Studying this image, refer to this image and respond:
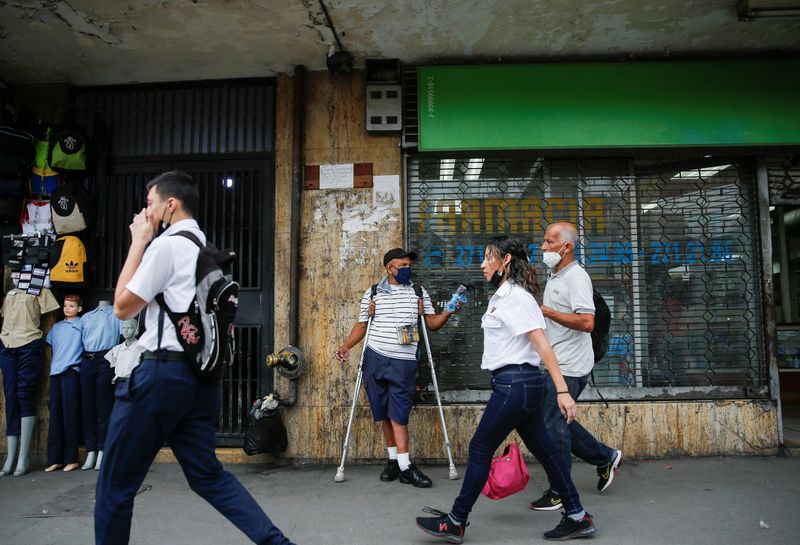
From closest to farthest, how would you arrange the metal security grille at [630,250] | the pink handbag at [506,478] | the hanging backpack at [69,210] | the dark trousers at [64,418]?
the pink handbag at [506,478], the dark trousers at [64,418], the metal security grille at [630,250], the hanging backpack at [69,210]

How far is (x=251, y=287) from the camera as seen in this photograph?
621cm

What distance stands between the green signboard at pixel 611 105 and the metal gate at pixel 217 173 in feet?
6.02

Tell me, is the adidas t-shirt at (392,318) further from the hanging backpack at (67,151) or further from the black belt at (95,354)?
the hanging backpack at (67,151)

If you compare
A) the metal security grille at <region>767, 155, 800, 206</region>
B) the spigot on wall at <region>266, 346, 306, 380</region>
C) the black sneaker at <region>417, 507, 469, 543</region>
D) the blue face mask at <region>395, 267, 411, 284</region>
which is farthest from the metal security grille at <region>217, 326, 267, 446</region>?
the metal security grille at <region>767, 155, 800, 206</region>

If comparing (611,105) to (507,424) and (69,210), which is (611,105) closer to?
(507,424)

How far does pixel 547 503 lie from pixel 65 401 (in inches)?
181

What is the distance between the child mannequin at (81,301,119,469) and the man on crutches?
2.35 meters

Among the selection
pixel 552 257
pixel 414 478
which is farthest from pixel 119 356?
pixel 552 257

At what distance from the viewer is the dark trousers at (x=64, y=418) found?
5.84 m

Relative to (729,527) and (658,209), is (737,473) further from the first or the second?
(658,209)

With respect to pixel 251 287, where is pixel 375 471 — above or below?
below

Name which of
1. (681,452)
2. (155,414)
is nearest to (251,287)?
(155,414)

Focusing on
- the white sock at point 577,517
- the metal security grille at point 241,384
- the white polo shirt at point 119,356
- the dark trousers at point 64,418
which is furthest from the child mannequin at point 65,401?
the white sock at point 577,517

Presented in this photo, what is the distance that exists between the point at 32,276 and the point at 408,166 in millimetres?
4002
